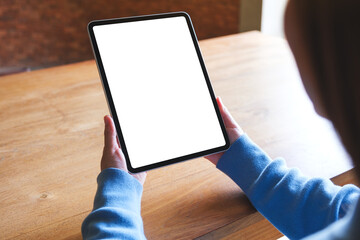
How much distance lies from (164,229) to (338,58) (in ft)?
1.08

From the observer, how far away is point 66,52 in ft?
9.50

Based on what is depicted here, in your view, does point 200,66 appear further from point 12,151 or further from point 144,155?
point 12,151

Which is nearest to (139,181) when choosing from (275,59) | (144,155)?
(144,155)

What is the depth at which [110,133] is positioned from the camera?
0.56 metres

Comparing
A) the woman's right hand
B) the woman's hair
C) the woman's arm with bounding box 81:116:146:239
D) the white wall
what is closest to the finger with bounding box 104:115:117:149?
the woman's arm with bounding box 81:116:146:239

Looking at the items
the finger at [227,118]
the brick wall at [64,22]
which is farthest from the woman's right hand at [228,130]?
the brick wall at [64,22]

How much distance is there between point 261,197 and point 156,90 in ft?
0.71

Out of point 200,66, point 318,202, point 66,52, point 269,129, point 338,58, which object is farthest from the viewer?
point 66,52

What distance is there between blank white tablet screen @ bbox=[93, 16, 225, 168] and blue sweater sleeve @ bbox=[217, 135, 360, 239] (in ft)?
0.14

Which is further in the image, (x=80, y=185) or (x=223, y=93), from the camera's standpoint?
(x=223, y=93)

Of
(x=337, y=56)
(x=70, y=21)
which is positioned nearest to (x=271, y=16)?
(x=70, y=21)

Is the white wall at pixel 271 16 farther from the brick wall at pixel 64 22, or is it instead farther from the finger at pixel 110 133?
the finger at pixel 110 133

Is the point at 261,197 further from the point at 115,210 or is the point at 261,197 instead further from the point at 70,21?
the point at 70,21

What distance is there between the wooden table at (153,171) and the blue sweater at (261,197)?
1.3 inches
